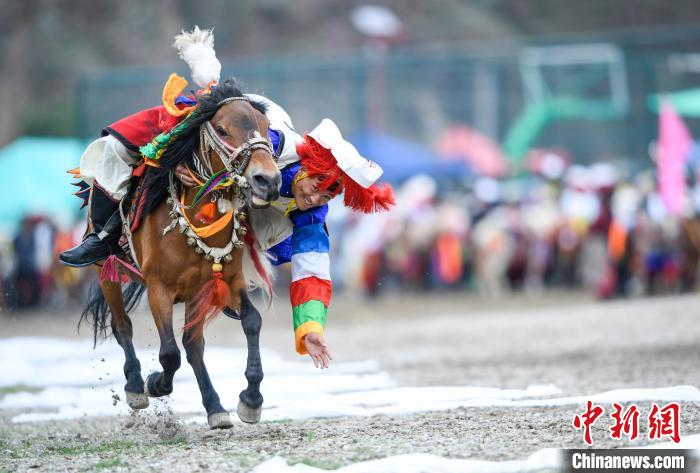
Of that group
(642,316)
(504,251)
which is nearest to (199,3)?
(504,251)

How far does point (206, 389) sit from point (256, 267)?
2.79ft

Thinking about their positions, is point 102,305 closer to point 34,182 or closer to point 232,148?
point 232,148

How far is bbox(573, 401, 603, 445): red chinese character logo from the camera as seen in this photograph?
19.6 ft

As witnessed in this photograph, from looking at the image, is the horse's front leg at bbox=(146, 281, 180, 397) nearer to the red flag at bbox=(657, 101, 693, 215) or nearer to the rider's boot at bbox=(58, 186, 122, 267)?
the rider's boot at bbox=(58, 186, 122, 267)

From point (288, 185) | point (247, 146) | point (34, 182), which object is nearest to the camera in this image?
point (247, 146)

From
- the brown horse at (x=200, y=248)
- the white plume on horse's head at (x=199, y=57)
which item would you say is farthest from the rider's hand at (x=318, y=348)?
the white plume on horse's head at (x=199, y=57)

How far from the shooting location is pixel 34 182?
25.0 m

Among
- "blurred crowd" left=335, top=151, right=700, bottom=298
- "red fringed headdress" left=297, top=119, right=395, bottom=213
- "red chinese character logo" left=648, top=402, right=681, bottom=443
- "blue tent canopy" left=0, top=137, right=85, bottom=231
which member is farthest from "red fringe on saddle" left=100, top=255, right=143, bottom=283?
"blue tent canopy" left=0, top=137, right=85, bottom=231

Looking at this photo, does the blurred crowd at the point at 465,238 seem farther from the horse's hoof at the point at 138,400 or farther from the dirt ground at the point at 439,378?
the horse's hoof at the point at 138,400

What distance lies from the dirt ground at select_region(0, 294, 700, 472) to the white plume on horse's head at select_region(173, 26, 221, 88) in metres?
2.10

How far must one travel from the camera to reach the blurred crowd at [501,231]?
20422mm

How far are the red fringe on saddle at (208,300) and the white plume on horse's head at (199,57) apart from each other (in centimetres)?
121

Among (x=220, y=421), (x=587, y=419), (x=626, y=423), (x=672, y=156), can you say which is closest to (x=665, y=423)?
(x=626, y=423)

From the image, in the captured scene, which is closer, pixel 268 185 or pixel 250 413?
pixel 268 185
